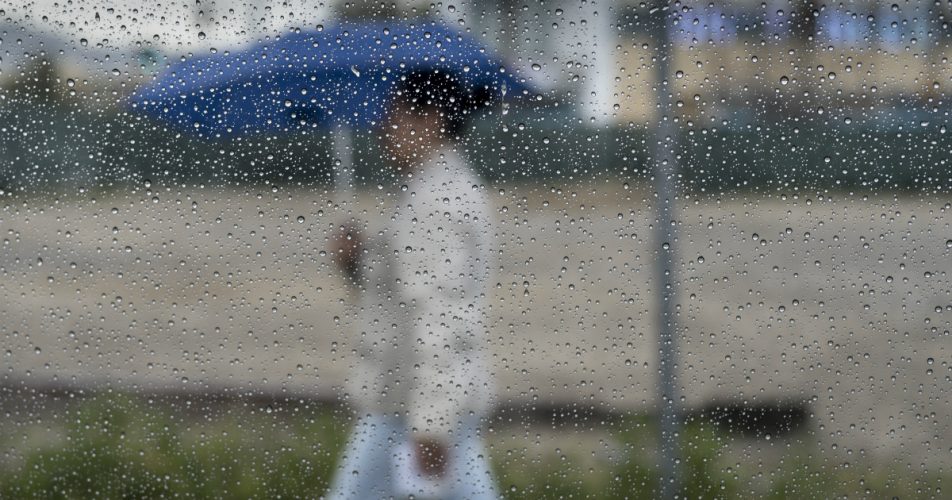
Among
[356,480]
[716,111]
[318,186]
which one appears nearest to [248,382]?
[356,480]

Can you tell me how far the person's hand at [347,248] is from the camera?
1.91 meters

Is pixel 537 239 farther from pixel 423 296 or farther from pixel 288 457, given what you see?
pixel 288 457

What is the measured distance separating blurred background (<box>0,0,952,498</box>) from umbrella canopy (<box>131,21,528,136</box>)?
32 mm

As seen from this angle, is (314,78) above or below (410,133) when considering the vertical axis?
above

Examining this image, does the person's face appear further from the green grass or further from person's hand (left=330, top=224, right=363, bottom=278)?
the green grass

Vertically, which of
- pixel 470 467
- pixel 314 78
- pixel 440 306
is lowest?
pixel 470 467

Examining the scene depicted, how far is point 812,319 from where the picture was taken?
6.40ft

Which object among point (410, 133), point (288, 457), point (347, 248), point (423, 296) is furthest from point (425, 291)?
point (288, 457)

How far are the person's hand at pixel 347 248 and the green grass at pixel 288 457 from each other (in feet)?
1.01

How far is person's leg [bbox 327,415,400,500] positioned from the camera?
1.95 metres

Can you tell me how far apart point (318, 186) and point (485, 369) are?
0.53 meters

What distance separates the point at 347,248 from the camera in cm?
191

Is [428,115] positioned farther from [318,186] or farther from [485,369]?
[485,369]

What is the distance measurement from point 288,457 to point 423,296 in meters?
0.46
